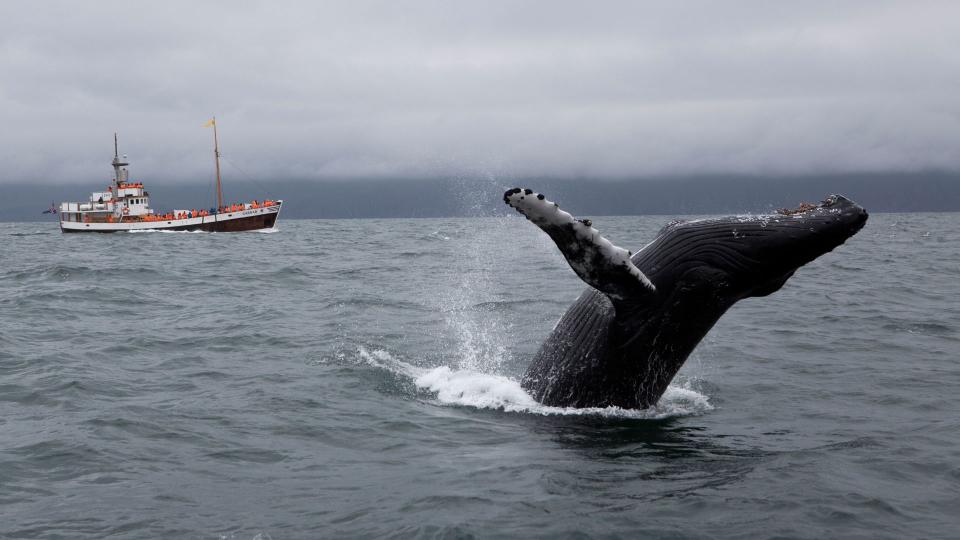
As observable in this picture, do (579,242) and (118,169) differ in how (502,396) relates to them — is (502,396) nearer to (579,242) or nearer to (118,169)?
(579,242)

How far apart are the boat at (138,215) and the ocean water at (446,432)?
6223 cm

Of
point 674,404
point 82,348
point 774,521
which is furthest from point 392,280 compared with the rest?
point 774,521

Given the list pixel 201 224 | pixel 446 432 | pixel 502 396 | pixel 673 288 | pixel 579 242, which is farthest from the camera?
pixel 201 224

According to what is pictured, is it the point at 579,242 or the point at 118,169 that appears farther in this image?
the point at 118,169

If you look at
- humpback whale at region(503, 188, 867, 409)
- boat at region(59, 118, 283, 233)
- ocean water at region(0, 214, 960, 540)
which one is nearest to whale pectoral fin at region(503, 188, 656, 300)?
humpback whale at region(503, 188, 867, 409)

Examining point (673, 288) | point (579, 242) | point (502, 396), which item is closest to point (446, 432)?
point (502, 396)

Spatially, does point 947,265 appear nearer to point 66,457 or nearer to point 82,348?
point 82,348

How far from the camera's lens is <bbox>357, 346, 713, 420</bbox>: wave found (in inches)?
324

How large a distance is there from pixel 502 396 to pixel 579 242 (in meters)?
3.30

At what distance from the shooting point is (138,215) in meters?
77.6

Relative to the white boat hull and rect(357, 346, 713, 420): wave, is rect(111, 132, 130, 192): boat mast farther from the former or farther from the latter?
rect(357, 346, 713, 420): wave

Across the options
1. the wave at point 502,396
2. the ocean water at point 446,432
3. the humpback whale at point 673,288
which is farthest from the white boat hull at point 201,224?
the humpback whale at point 673,288

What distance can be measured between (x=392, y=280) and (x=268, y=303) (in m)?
5.65

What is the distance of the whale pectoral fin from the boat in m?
73.8
